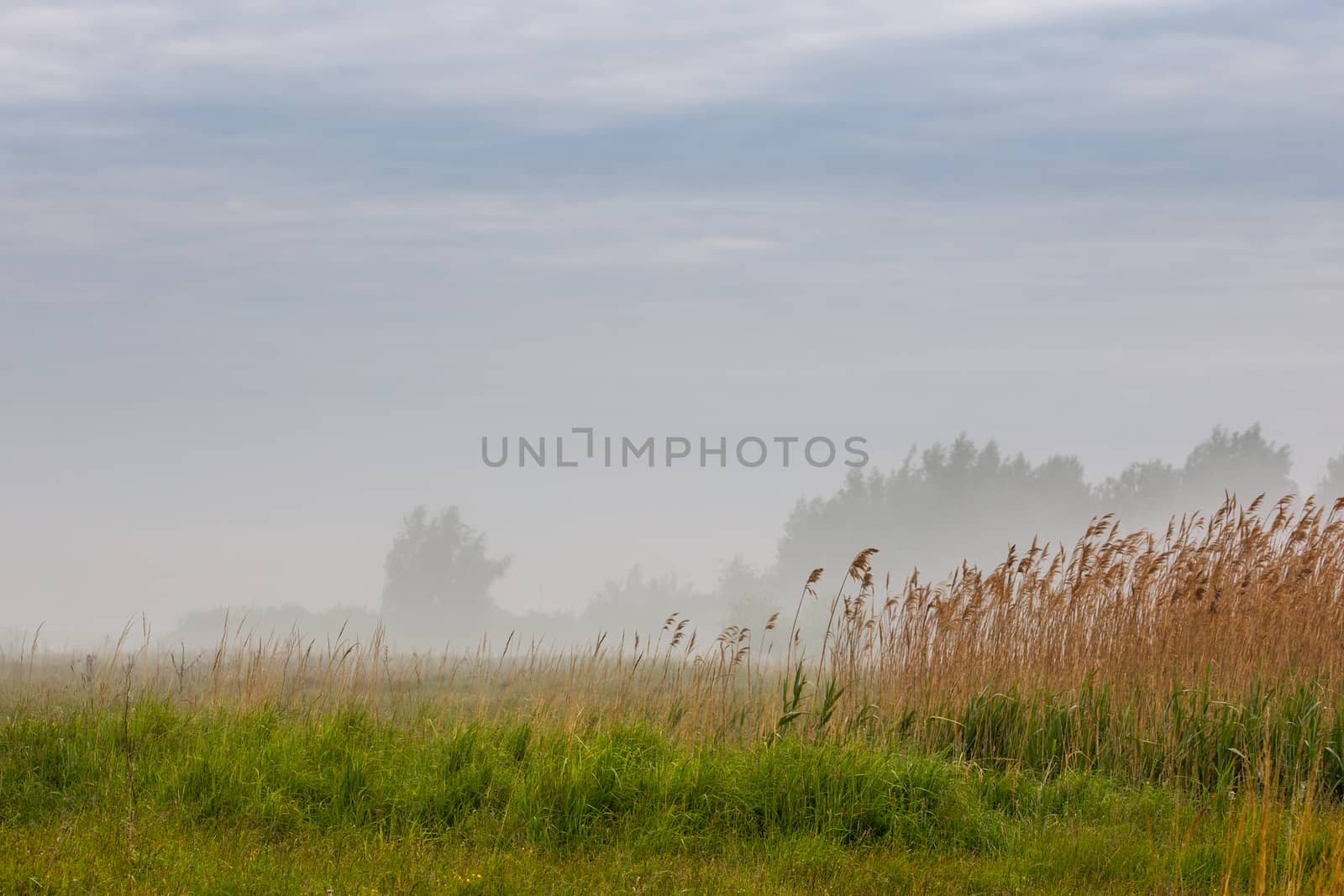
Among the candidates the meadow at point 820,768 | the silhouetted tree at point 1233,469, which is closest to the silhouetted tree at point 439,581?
the silhouetted tree at point 1233,469

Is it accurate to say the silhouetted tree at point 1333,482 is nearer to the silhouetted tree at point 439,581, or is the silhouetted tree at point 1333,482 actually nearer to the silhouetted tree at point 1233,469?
the silhouetted tree at point 1233,469

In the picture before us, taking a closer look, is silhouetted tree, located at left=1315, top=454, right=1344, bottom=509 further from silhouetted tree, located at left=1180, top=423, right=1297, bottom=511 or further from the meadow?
the meadow

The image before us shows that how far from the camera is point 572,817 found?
6.63 meters

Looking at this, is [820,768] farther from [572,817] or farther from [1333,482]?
[1333,482]

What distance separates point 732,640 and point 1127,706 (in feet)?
10.8

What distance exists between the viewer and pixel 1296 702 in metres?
8.67

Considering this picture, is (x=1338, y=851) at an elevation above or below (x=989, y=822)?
above

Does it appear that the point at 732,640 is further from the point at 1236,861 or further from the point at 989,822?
the point at 1236,861

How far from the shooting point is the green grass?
579 cm

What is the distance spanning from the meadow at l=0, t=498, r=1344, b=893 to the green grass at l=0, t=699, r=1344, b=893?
2cm

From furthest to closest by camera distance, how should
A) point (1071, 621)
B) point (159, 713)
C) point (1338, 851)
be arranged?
point (1071, 621) → point (159, 713) → point (1338, 851)

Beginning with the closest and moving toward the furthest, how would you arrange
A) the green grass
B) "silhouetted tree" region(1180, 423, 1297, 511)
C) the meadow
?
the green grass, the meadow, "silhouetted tree" region(1180, 423, 1297, 511)

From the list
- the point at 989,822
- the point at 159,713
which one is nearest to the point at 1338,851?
the point at 989,822

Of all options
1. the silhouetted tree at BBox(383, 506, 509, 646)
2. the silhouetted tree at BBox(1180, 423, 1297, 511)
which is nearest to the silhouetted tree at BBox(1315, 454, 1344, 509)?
the silhouetted tree at BBox(1180, 423, 1297, 511)
